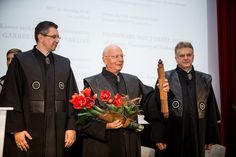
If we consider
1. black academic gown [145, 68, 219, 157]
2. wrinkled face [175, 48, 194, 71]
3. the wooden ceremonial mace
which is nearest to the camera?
the wooden ceremonial mace

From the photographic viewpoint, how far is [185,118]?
411 cm

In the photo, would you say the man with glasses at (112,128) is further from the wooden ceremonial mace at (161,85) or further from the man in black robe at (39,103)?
the wooden ceremonial mace at (161,85)

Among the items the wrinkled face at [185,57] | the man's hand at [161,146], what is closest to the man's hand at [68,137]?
the man's hand at [161,146]

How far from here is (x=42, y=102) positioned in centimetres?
347

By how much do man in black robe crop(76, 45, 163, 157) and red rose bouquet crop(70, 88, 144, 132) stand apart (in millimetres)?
81

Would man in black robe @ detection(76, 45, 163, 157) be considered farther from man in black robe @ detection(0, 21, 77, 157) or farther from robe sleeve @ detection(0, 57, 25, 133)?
robe sleeve @ detection(0, 57, 25, 133)

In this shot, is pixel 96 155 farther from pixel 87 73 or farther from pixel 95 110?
pixel 87 73

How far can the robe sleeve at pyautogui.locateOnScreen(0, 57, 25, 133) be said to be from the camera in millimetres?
3312

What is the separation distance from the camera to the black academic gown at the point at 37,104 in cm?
336

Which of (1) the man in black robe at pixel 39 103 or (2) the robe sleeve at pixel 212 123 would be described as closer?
(1) the man in black robe at pixel 39 103

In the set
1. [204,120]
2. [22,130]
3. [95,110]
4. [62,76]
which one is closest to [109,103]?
[95,110]

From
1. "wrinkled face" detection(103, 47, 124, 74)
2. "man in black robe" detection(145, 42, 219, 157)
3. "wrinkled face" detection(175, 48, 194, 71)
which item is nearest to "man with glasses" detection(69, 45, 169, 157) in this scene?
"wrinkled face" detection(103, 47, 124, 74)

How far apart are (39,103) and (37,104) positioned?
0.06 ft

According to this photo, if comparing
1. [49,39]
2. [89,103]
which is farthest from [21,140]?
[49,39]
